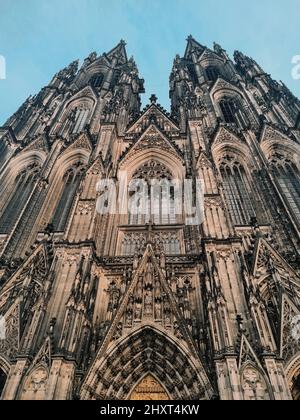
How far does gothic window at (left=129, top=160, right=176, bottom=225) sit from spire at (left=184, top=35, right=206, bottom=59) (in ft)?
73.2

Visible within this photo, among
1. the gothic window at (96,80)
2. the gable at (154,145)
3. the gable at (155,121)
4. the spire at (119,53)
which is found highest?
the spire at (119,53)

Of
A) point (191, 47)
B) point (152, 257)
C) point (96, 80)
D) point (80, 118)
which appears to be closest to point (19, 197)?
point (152, 257)

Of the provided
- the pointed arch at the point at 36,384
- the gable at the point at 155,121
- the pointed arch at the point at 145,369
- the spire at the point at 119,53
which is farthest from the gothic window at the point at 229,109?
the pointed arch at the point at 36,384

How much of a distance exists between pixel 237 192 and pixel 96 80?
19.9 meters

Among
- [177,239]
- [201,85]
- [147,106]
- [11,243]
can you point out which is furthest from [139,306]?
[201,85]

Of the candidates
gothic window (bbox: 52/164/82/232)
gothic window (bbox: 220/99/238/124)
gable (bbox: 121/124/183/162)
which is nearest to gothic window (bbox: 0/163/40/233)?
gothic window (bbox: 52/164/82/232)

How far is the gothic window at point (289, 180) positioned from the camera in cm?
1677

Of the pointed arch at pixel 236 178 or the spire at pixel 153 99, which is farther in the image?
the spire at pixel 153 99

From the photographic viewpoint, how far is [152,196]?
17.9m

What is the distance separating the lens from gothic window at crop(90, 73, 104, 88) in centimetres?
3082

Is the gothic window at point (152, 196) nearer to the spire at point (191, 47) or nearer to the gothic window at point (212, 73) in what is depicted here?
the gothic window at point (212, 73)

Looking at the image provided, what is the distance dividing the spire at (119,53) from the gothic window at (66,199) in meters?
20.6

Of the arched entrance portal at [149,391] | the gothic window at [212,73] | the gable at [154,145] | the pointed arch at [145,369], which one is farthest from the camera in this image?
the gothic window at [212,73]

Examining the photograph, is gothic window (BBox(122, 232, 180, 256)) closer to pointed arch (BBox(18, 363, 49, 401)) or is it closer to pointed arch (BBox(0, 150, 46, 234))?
pointed arch (BBox(0, 150, 46, 234))
